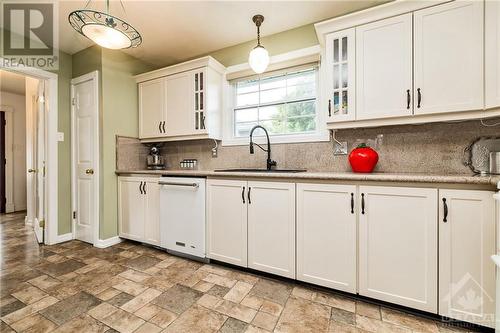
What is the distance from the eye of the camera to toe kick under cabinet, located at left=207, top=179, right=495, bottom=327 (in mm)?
1402

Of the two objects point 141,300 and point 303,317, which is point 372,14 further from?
point 141,300

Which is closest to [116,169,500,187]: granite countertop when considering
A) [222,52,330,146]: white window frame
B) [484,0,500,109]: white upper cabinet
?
[484,0,500,109]: white upper cabinet

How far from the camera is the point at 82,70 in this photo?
10.00 ft

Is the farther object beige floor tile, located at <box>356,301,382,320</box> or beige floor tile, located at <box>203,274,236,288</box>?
beige floor tile, located at <box>203,274,236,288</box>

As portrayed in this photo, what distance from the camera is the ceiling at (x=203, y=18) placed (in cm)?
221

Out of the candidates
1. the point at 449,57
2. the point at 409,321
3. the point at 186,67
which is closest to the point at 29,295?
the point at 186,67

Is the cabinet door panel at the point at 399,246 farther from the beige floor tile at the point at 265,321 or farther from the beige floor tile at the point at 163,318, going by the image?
the beige floor tile at the point at 163,318

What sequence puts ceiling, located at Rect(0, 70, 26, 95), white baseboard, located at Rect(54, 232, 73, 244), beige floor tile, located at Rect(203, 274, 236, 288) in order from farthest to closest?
ceiling, located at Rect(0, 70, 26, 95)
white baseboard, located at Rect(54, 232, 73, 244)
beige floor tile, located at Rect(203, 274, 236, 288)

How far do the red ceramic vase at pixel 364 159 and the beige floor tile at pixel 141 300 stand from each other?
1.97 metres

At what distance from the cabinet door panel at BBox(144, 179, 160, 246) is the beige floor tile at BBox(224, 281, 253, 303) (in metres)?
1.21

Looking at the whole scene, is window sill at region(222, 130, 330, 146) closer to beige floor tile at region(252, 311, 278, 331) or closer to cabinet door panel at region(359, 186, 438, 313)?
cabinet door panel at region(359, 186, 438, 313)

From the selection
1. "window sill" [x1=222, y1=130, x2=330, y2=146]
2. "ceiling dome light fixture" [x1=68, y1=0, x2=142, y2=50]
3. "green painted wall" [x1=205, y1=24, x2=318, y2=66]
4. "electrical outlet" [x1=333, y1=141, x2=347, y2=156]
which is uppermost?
"green painted wall" [x1=205, y1=24, x2=318, y2=66]

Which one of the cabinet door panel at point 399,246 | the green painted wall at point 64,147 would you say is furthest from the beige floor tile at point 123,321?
the green painted wall at point 64,147

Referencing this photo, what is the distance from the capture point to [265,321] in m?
1.51
